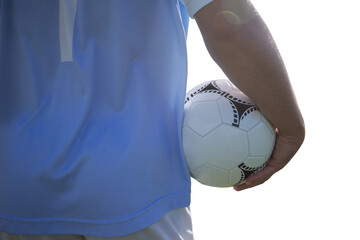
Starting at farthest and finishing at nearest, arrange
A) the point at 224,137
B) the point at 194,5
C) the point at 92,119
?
the point at 224,137 < the point at 92,119 < the point at 194,5

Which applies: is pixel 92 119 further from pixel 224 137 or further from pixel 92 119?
pixel 224 137

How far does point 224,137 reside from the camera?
1854 millimetres

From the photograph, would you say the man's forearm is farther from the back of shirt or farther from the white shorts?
the white shorts

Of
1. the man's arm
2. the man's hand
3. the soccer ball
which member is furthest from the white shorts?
the man's arm

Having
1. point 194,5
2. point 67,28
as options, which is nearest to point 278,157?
point 194,5

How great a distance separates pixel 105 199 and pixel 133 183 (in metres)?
0.12

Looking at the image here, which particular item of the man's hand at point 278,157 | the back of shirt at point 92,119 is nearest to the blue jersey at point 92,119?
the back of shirt at point 92,119

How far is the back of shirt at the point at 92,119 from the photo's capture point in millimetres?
1651

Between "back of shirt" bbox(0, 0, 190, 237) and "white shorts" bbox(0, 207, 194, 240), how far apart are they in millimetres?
45

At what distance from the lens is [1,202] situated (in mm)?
1735

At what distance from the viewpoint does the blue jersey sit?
1.65 meters

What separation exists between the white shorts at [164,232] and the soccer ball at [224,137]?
7.5 inches

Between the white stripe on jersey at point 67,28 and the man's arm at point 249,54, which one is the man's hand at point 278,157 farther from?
the white stripe on jersey at point 67,28

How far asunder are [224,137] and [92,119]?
57cm
